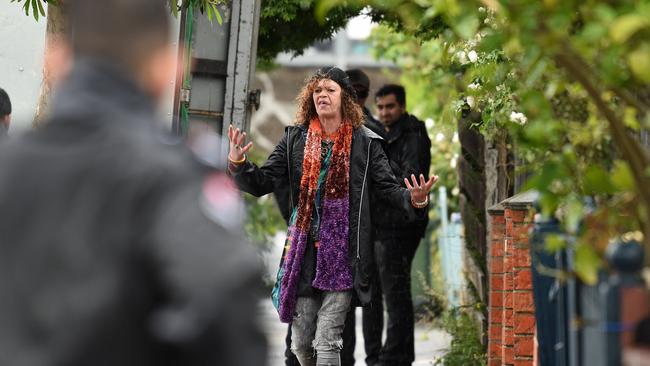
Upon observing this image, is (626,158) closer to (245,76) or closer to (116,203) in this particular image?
(116,203)

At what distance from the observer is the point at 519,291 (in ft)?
23.5

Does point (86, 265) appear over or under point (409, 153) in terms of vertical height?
under

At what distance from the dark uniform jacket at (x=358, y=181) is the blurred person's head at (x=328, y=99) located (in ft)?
0.31

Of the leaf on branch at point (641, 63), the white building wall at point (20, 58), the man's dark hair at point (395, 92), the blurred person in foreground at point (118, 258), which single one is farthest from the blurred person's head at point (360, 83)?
the blurred person in foreground at point (118, 258)

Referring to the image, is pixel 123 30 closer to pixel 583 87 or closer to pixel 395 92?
pixel 583 87

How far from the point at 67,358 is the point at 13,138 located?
481 millimetres

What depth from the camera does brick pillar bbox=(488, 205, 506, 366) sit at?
857cm

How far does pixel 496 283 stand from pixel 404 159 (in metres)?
1.92

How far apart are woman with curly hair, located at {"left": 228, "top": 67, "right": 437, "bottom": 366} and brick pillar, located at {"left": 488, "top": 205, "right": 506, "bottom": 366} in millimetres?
644

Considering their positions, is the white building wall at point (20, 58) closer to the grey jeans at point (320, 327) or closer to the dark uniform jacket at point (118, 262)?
the grey jeans at point (320, 327)

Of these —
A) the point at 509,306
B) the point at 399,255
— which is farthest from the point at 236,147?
the point at 399,255

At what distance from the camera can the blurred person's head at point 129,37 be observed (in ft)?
9.72

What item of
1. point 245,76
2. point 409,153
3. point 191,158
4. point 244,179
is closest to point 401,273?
point 409,153

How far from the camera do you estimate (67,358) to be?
278cm
